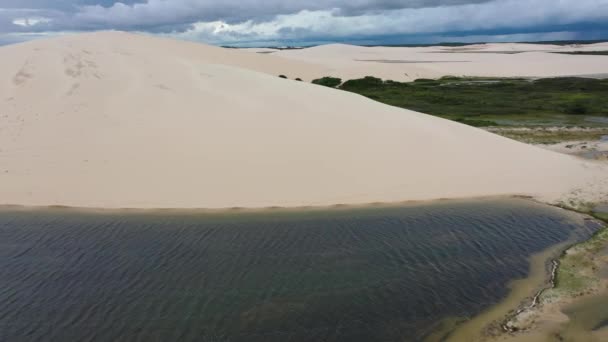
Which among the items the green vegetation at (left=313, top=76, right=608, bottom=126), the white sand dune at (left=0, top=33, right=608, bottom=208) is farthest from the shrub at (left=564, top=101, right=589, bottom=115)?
the white sand dune at (left=0, top=33, right=608, bottom=208)

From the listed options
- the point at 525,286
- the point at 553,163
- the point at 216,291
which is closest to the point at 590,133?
the point at 553,163

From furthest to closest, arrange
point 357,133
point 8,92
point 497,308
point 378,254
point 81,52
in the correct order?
point 81,52
point 8,92
point 357,133
point 378,254
point 497,308

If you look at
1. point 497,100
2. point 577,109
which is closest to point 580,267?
point 577,109

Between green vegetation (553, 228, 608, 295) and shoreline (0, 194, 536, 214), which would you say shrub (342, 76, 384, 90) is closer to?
shoreline (0, 194, 536, 214)

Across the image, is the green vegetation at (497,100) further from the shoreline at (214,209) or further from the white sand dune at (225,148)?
the shoreline at (214,209)

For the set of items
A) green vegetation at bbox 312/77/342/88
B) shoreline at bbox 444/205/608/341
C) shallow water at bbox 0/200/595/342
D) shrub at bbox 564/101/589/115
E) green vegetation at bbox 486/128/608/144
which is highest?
green vegetation at bbox 312/77/342/88

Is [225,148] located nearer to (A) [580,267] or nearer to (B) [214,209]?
(B) [214,209]

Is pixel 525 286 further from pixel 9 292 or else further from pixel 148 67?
pixel 148 67
